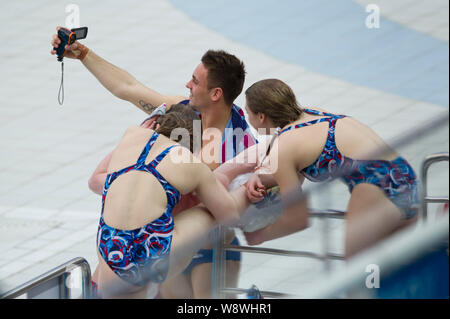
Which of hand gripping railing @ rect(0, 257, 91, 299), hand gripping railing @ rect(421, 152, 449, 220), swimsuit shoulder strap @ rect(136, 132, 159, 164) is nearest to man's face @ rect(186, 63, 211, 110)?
swimsuit shoulder strap @ rect(136, 132, 159, 164)

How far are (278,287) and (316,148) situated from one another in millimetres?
1052

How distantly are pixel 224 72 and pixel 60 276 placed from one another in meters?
1.72

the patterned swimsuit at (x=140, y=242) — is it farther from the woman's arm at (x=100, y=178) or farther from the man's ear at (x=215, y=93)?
the man's ear at (x=215, y=93)

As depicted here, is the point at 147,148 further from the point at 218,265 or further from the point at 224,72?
the point at 224,72

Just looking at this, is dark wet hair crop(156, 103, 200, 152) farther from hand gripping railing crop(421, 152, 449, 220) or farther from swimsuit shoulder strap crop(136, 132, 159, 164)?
hand gripping railing crop(421, 152, 449, 220)

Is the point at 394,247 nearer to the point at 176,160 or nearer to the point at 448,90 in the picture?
the point at 176,160

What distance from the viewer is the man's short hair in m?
3.75

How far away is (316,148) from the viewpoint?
114 inches

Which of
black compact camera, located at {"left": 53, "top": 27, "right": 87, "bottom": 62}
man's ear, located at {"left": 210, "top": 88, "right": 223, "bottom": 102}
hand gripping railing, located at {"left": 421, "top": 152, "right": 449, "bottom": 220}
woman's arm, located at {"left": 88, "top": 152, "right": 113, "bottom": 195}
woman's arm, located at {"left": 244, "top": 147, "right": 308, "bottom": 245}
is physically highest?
black compact camera, located at {"left": 53, "top": 27, "right": 87, "bottom": 62}

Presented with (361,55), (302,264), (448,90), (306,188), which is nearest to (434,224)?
(302,264)

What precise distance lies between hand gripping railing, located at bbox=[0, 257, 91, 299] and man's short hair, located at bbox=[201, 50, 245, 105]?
1546 millimetres

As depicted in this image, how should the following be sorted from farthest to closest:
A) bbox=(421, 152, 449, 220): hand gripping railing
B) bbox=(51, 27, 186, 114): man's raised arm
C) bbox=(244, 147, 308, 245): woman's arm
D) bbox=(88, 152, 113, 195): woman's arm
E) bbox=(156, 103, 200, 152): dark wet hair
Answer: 1. bbox=(51, 27, 186, 114): man's raised arm
2. bbox=(88, 152, 113, 195): woman's arm
3. bbox=(156, 103, 200, 152): dark wet hair
4. bbox=(244, 147, 308, 245): woman's arm
5. bbox=(421, 152, 449, 220): hand gripping railing

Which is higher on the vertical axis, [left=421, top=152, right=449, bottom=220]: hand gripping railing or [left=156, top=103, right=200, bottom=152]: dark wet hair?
[left=156, top=103, right=200, bottom=152]: dark wet hair
